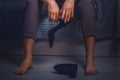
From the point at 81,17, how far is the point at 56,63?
16.7 inches

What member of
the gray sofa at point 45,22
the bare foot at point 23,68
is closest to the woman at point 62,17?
the bare foot at point 23,68

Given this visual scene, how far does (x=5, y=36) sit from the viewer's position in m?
2.61

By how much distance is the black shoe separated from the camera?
192 centimetres

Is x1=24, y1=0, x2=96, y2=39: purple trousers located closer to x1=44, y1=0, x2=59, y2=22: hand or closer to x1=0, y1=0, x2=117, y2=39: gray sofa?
x1=44, y1=0, x2=59, y2=22: hand

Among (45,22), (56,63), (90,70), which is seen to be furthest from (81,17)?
(45,22)

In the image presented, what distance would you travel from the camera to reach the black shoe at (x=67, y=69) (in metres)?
1.92

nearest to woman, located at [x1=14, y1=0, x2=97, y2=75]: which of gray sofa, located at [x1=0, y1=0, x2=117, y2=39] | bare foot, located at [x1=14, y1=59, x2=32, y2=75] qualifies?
bare foot, located at [x1=14, y1=59, x2=32, y2=75]

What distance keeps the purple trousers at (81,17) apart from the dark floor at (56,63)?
0.24m

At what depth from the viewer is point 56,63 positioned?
2.16m

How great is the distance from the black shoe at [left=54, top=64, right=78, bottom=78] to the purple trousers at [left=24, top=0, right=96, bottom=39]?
24 centimetres

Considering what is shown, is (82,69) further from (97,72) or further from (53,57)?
(53,57)

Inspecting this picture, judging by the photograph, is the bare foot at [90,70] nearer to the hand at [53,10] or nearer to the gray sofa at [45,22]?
the hand at [53,10]

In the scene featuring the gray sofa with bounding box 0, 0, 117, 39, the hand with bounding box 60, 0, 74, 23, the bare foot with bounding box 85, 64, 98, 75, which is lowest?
the bare foot with bounding box 85, 64, 98, 75

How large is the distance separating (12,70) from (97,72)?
1.71 ft
